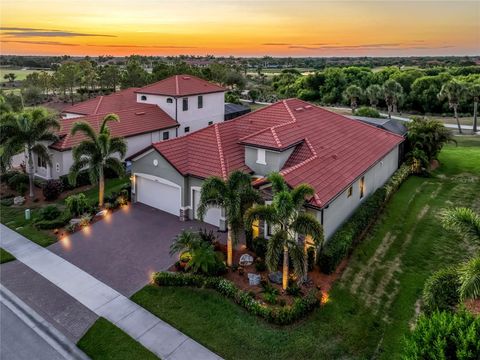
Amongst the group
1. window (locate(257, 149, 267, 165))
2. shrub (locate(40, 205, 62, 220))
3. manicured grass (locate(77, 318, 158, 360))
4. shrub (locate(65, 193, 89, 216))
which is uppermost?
window (locate(257, 149, 267, 165))

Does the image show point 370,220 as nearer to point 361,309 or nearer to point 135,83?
point 361,309

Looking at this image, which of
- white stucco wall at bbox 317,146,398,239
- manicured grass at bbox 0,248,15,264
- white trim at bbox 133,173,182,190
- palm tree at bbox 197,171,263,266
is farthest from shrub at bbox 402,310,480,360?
manicured grass at bbox 0,248,15,264

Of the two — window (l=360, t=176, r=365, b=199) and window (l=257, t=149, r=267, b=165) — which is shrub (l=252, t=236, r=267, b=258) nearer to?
window (l=257, t=149, r=267, b=165)

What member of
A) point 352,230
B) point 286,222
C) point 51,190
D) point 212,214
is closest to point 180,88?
point 51,190

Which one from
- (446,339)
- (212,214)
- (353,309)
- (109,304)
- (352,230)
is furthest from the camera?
(212,214)

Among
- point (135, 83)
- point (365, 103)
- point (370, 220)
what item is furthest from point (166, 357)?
point (365, 103)

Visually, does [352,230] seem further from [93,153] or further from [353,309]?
[93,153]
